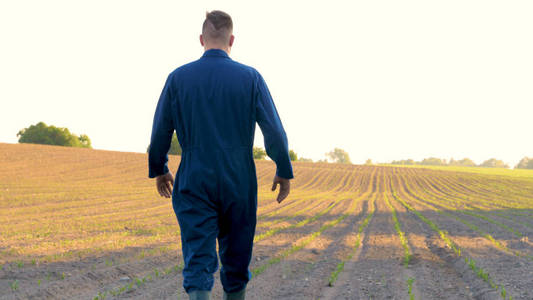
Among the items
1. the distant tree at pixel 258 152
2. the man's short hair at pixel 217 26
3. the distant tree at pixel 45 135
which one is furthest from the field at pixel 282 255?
the distant tree at pixel 45 135

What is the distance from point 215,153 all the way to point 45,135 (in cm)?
7188

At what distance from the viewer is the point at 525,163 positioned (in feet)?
281

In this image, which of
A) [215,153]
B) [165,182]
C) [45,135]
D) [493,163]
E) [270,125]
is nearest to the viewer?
[215,153]

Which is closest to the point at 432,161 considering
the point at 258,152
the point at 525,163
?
the point at 525,163

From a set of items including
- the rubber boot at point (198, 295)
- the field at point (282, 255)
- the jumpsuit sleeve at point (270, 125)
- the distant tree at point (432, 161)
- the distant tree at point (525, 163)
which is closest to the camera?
the rubber boot at point (198, 295)

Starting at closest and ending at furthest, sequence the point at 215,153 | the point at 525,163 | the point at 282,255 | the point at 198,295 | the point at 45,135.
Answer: the point at 198,295
the point at 215,153
the point at 282,255
the point at 45,135
the point at 525,163

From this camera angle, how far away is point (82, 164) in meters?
32.4

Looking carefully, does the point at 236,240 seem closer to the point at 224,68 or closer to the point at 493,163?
the point at 224,68

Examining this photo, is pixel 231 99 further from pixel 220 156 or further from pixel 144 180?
pixel 144 180

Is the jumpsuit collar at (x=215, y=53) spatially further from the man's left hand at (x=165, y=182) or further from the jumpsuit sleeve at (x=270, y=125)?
the man's left hand at (x=165, y=182)

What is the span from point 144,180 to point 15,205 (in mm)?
14557

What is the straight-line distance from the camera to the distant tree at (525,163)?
8481cm

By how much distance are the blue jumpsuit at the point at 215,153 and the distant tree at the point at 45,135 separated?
232 feet

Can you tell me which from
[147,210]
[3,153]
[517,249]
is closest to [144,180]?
[3,153]
